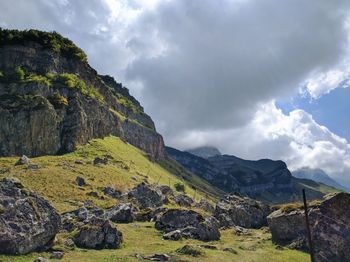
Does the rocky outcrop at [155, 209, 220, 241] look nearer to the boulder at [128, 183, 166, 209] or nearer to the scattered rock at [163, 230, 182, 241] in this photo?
the scattered rock at [163, 230, 182, 241]

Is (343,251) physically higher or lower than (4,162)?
lower

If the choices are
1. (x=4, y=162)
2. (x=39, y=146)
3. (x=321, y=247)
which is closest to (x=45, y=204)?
(x=321, y=247)

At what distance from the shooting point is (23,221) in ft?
154

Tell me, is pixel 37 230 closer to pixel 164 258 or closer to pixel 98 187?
pixel 164 258

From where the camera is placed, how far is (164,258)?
4822 centimetres

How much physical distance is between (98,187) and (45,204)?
271 ft

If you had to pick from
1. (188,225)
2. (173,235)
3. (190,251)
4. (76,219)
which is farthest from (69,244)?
(188,225)

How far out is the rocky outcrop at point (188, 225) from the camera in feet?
226

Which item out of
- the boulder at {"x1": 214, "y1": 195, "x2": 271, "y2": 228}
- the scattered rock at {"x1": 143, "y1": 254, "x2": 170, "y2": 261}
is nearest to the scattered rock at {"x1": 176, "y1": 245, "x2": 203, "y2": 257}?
the scattered rock at {"x1": 143, "y1": 254, "x2": 170, "y2": 261}

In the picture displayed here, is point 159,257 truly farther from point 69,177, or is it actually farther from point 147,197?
point 69,177

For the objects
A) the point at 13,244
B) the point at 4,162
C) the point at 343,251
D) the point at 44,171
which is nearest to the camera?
the point at 13,244

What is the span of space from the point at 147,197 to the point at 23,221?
77068mm

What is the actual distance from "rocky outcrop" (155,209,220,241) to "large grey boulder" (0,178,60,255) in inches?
876

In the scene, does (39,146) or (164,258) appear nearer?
(164,258)
